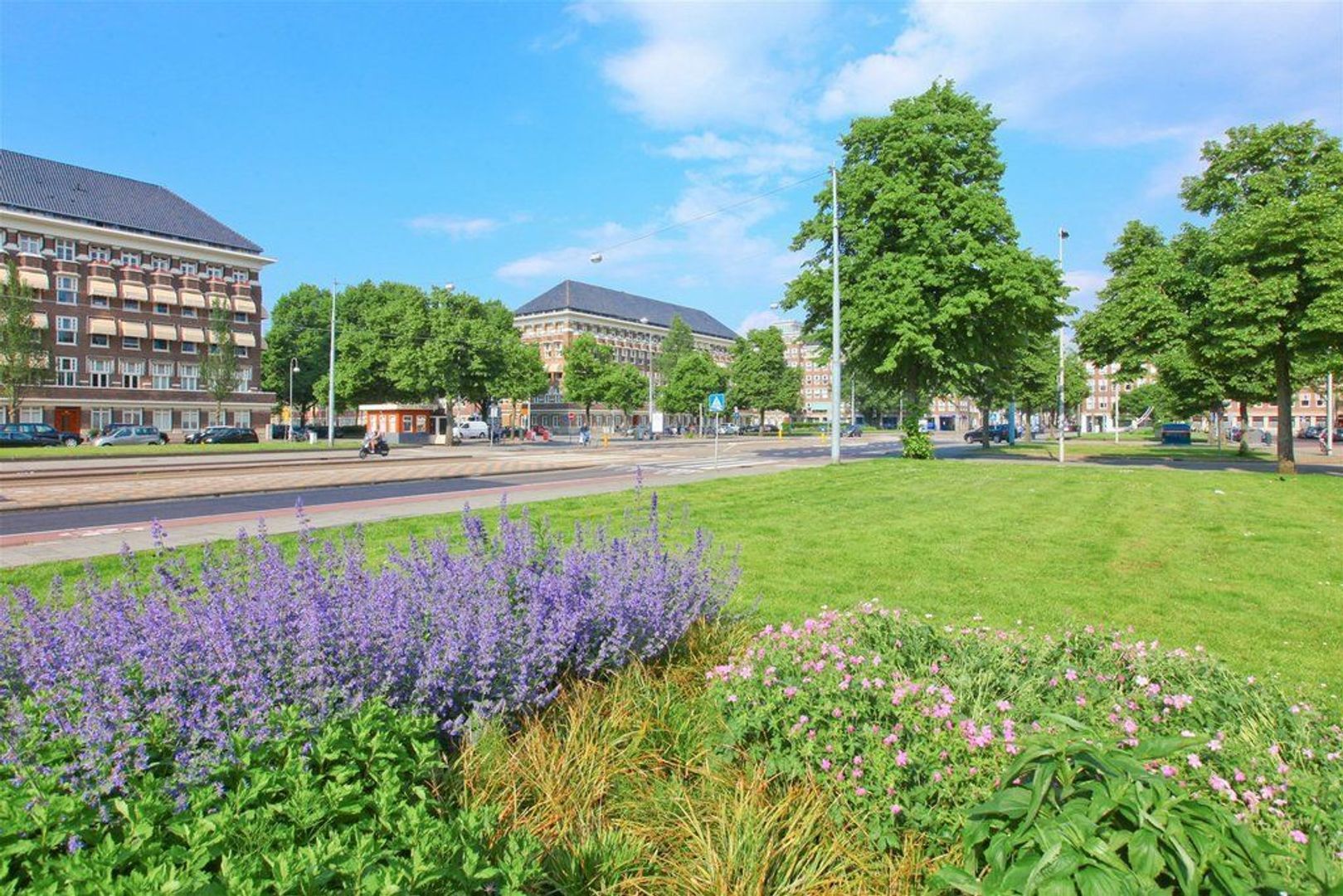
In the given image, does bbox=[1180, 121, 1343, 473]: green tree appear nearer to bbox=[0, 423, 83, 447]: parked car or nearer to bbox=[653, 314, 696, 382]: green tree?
bbox=[0, 423, 83, 447]: parked car

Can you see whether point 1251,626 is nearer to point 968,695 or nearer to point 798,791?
point 968,695

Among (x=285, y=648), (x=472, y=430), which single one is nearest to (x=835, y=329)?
(x=285, y=648)

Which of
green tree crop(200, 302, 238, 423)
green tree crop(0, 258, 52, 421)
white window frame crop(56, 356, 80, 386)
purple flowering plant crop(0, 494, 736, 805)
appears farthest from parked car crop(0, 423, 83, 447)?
purple flowering plant crop(0, 494, 736, 805)

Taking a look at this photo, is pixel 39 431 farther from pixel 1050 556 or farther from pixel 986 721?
pixel 986 721

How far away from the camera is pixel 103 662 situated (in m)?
2.89

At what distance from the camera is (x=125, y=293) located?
68.6 metres

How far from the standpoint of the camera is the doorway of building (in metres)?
63.7

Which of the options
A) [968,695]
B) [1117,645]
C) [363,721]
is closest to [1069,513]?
[1117,645]

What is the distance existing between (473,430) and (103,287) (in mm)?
34656

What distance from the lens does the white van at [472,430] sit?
71463 mm

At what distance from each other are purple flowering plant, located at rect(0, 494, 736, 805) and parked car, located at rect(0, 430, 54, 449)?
55.4 metres

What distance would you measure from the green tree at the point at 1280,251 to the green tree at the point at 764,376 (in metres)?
69.9

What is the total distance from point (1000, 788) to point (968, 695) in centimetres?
96

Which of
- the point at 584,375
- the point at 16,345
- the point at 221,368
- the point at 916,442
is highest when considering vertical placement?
the point at 584,375
